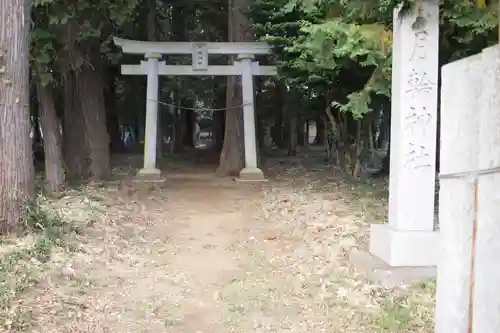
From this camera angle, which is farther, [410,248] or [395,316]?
[410,248]

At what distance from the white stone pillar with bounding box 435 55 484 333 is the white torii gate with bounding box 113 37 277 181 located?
10.7 metres

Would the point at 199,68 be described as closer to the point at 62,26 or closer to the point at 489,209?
the point at 62,26

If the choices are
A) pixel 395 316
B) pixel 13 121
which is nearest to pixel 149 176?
pixel 13 121

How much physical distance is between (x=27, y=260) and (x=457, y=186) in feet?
15.6

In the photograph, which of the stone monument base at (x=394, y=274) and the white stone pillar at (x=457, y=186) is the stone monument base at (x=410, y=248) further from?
the white stone pillar at (x=457, y=186)

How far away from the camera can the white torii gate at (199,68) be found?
1307 centimetres

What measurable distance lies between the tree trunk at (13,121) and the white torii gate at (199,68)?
6.47 m

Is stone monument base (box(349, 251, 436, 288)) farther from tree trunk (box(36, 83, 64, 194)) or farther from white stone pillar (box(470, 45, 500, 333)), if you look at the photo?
tree trunk (box(36, 83, 64, 194))

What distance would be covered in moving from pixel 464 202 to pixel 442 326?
532 mm

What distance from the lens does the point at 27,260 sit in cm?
568

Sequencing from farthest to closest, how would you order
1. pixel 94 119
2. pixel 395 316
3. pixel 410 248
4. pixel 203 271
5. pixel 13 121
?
pixel 94 119, pixel 203 271, pixel 13 121, pixel 410 248, pixel 395 316

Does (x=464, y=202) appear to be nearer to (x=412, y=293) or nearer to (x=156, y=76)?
(x=412, y=293)

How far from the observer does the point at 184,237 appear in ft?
27.1

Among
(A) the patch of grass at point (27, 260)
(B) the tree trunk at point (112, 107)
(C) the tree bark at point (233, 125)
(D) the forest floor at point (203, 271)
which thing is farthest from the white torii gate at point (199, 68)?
(A) the patch of grass at point (27, 260)
